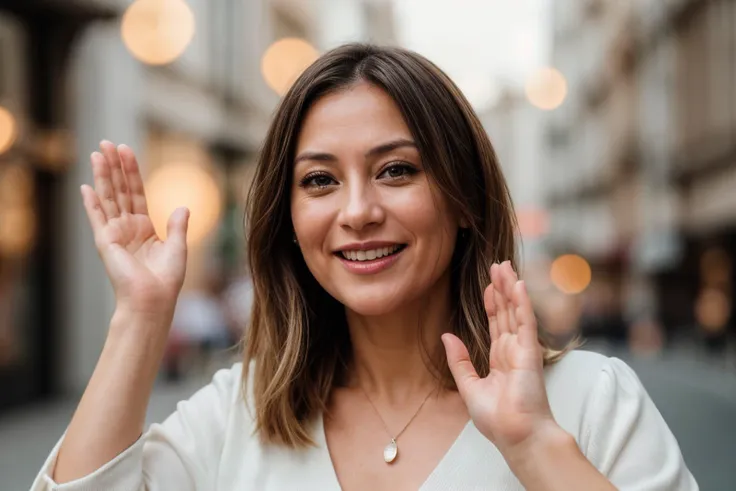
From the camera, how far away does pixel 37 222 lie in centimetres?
1312

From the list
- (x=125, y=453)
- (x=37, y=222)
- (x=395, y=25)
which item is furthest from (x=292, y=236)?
(x=395, y=25)

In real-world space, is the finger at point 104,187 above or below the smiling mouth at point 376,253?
above

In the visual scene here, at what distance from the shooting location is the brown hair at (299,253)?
7.47ft

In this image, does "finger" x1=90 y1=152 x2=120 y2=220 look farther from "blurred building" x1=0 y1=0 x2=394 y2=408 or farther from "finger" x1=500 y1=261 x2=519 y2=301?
"blurred building" x1=0 y1=0 x2=394 y2=408

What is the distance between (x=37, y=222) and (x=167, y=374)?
3529 millimetres

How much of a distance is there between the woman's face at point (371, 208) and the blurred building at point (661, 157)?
→ 21972 millimetres

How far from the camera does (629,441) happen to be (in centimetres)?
206

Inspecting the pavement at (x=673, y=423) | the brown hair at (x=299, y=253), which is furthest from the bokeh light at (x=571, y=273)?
the brown hair at (x=299, y=253)

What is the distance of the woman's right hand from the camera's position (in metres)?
2.29

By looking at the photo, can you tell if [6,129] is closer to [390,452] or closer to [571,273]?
[390,452]

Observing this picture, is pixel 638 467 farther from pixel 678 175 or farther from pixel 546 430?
pixel 678 175

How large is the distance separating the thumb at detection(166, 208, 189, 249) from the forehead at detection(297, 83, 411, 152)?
0.37m

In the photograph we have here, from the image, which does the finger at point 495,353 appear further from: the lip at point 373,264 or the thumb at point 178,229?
the thumb at point 178,229

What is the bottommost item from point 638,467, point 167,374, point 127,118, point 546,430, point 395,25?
point 167,374
